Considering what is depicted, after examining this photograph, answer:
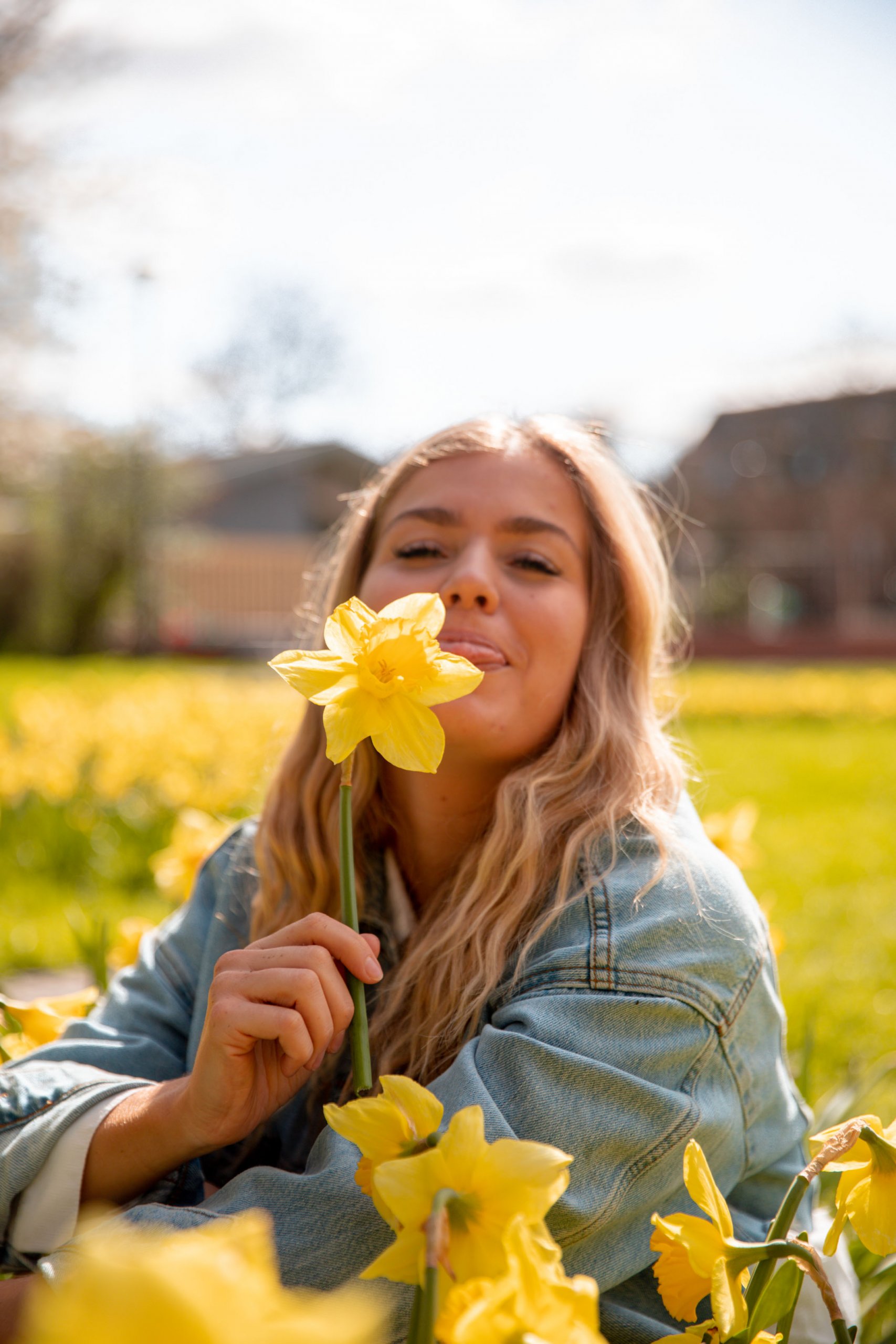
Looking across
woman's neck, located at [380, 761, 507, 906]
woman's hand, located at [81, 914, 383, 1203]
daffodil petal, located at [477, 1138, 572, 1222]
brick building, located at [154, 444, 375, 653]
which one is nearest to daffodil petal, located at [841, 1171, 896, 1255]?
daffodil petal, located at [477, 1138, 572, 1222]

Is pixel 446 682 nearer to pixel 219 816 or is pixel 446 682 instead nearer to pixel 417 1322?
pixel 417 1322

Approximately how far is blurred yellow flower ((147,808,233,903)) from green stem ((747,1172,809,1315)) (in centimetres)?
131

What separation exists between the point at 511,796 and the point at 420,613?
0.67 meters

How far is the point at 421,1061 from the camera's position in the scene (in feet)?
4.61

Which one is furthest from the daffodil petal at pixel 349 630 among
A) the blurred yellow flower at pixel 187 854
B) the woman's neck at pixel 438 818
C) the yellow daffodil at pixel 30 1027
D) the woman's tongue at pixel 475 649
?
the blurred yellow flower at pixel 187 854

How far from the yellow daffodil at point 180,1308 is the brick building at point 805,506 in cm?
2906

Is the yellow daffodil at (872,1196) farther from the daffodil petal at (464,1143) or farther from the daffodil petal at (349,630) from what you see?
the daffodil petal at (349,630)

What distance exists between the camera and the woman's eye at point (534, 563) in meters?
1.72

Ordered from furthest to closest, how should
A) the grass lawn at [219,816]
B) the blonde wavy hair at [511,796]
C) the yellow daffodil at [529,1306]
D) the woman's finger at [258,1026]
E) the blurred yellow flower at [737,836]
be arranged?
the grass lawn at [219,816]
the blurred yellow flower at [737,836]
the blonde wavy hair at [511,796]
the woman's finger at [258,1026]
the yellow daffodil at [529,1306]

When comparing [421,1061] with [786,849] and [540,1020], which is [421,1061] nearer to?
[540,1020]

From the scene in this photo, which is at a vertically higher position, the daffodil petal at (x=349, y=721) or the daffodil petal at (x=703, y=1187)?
the daffodil petal at (x=349, y=721)

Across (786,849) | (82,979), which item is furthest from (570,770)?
(786,849)

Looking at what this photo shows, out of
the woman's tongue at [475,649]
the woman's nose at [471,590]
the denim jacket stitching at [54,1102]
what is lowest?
the denim jacket stitching at [54,1102]

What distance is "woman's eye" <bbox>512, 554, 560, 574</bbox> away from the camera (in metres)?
1.72
